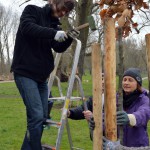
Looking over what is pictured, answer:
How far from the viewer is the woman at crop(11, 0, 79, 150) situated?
349 cm

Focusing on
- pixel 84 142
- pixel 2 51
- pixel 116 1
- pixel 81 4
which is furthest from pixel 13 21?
pixel 116 1

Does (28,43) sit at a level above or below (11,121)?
above

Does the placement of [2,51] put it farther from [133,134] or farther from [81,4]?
[133,134]

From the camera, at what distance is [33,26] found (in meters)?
3.35

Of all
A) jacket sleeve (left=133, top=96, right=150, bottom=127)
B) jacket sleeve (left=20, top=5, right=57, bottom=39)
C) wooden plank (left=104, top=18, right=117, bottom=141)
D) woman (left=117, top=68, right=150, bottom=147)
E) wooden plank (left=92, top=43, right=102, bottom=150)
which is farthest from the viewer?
woman (left=117, top=68, right=150, bottom=147)

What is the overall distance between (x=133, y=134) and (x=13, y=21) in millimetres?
55582

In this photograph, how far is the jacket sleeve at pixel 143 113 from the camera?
308 centimetres

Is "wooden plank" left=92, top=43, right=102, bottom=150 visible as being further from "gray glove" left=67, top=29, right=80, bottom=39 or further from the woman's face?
the woman's face

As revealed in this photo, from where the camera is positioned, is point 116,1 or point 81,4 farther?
point 81,4

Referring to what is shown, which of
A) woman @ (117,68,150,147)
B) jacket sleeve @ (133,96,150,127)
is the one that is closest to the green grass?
woman @ (117,68,150,147)

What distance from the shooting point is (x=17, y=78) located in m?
3.56

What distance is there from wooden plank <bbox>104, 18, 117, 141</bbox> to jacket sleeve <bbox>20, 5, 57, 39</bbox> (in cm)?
68

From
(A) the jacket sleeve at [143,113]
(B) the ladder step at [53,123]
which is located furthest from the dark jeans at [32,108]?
(A) the jacket sleeve at [143,113]

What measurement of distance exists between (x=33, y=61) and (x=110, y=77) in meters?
1.06
